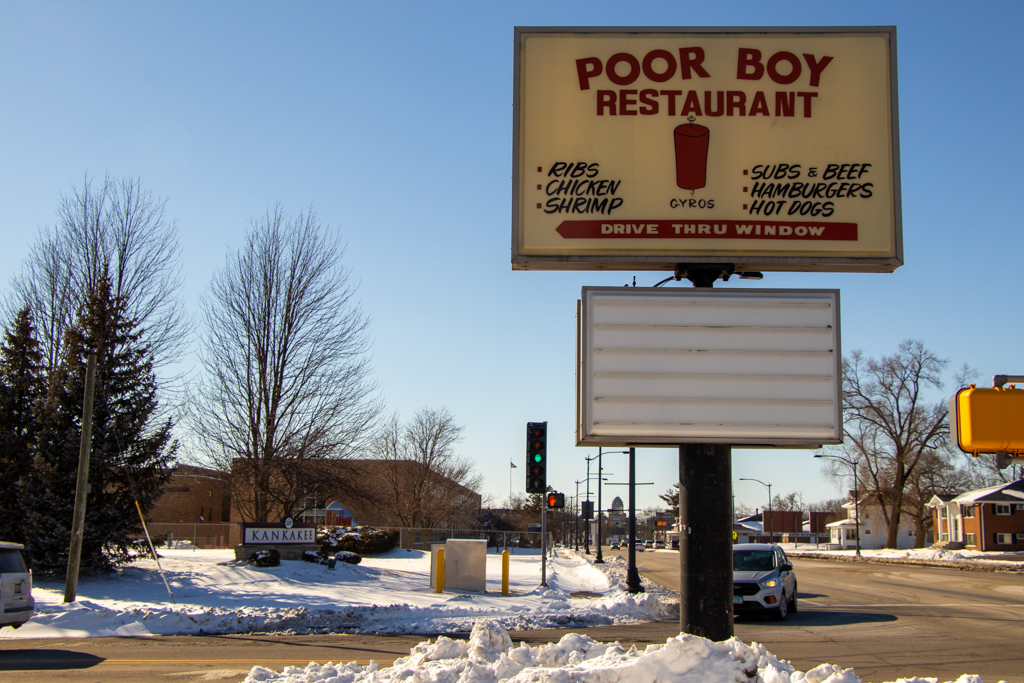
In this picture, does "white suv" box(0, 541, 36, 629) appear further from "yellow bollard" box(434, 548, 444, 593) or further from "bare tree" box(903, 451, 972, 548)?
"bare tree" box(903, 451, 972, 548)

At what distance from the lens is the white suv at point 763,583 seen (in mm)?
16578

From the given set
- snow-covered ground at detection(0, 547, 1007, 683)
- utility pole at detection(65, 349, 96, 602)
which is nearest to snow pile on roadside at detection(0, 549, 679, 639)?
snow-covered ground at detection(0, 547, 1007, 683)

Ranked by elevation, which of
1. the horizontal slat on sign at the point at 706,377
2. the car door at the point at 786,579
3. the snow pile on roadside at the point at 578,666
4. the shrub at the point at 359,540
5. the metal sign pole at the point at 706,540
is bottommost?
the shrub at the point at 359,540

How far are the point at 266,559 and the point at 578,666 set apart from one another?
19.4 m

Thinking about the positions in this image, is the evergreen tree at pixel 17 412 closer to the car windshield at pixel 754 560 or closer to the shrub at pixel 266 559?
the shrub at pixel 266 559

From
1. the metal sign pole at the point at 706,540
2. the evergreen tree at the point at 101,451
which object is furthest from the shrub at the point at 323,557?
the metal sign pole at the point at 706,540

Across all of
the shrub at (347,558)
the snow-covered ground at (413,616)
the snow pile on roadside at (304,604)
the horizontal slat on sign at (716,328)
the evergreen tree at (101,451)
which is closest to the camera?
the snow-covered ground at (413,616)

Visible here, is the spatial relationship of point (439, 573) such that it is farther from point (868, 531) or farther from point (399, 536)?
point (868, 531)

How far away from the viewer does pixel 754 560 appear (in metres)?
18.4

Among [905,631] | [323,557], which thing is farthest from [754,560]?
[323,557]

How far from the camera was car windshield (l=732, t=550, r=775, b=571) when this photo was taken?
17875 millimetres

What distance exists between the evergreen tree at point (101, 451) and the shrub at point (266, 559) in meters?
3.30

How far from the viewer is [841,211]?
25.5ft

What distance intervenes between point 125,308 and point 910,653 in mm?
21534
